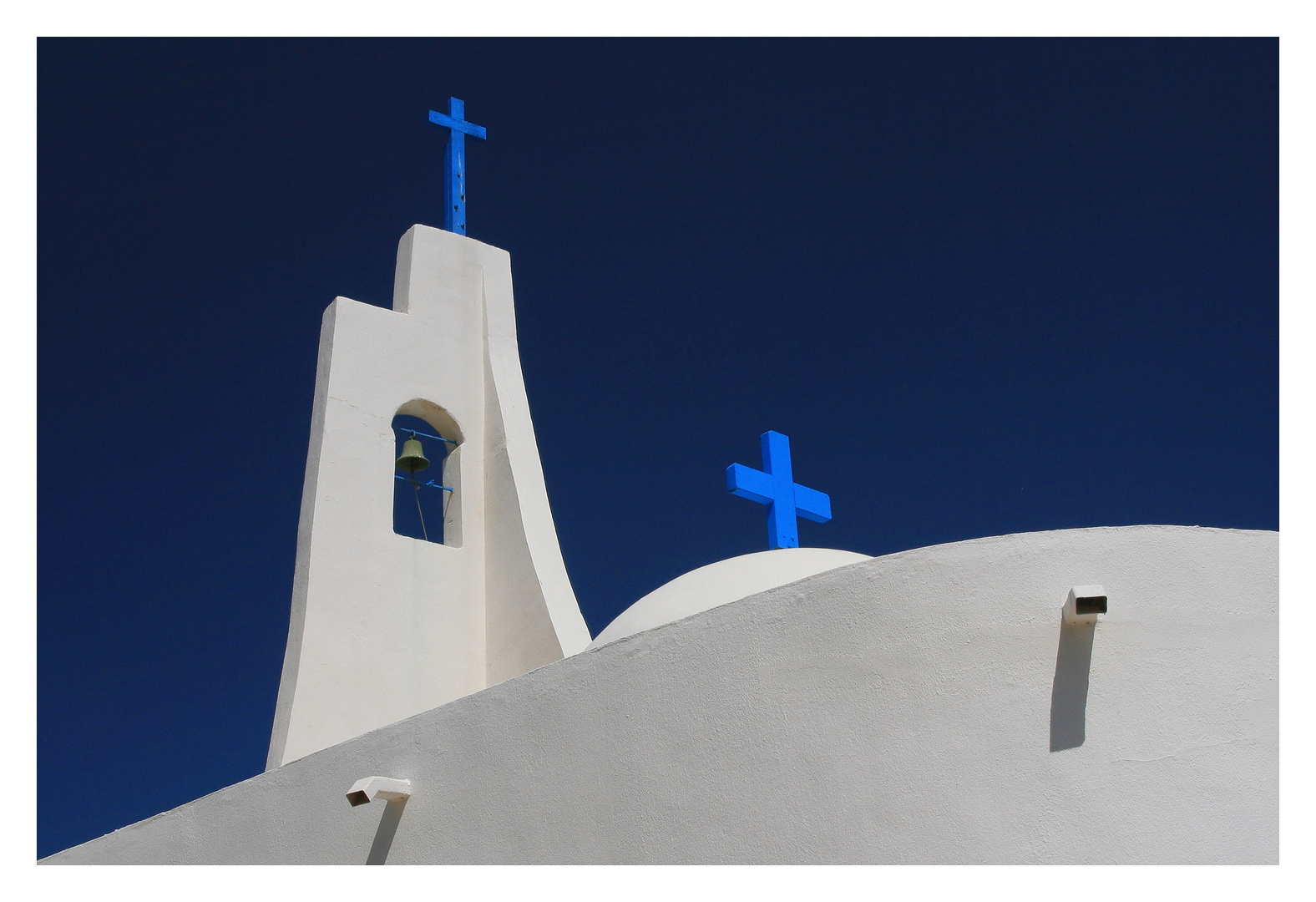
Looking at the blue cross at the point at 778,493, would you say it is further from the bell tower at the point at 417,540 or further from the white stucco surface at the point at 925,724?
the white stucco surface at the point at 925,724

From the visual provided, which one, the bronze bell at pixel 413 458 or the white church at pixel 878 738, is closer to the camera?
the white church at pixel 878 738

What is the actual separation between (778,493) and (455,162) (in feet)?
15.4

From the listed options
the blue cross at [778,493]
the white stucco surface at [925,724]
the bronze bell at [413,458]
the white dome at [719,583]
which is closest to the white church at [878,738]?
the white stucco surface at [925,724]

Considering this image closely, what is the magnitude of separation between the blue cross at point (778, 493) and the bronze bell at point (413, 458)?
106 inches

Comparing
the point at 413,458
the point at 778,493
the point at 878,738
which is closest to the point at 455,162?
the point at 413,458

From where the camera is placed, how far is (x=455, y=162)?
1177 cm

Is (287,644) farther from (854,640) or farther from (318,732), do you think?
(854,640)

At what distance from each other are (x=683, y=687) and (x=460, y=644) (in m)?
4.26

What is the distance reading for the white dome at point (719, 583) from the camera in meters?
7.57

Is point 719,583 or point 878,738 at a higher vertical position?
point 719,583

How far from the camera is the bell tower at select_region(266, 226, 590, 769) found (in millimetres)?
9055

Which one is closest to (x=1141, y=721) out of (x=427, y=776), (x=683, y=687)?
(x=683, y=687)

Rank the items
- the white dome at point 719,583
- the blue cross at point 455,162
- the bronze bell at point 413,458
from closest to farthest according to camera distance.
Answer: the white dome at point 719,583
the bronze bell at point 413,458
the blue cross at point 455,162

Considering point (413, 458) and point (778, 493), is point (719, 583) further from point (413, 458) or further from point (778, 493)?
→ point (413, 458)
